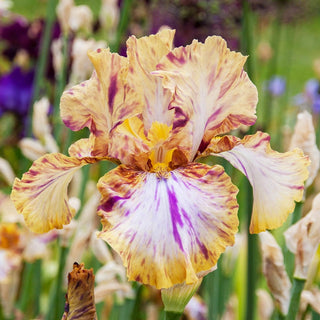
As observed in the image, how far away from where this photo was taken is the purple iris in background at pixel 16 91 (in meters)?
1.92

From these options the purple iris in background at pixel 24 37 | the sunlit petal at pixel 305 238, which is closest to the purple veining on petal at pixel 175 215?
the sunlit petal at pixel 305 238

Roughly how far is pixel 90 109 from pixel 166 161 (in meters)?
0.08

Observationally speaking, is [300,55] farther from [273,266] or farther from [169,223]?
[169,223]

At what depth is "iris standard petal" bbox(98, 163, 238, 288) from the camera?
0.40 meters

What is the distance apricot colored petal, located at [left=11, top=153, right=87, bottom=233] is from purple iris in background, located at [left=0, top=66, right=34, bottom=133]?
1493 mm

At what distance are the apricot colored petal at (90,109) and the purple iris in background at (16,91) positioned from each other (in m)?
1.45

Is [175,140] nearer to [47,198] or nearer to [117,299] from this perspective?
[47,198]

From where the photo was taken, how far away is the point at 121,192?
438 millimetres

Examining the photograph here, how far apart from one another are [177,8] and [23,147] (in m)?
0.57

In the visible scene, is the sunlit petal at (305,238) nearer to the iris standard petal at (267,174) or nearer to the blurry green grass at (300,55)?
the iris standard petal at (267,174)

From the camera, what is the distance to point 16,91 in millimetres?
1933

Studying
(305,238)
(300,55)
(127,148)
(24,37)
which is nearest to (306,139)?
(305,238)

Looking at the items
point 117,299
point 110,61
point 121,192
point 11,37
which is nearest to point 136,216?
point 121,192

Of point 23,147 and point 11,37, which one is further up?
point 11,37
